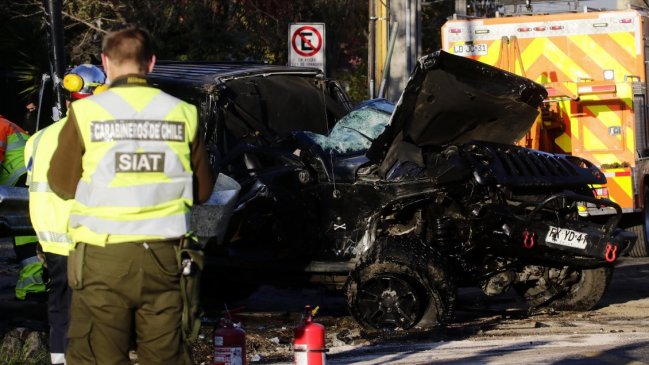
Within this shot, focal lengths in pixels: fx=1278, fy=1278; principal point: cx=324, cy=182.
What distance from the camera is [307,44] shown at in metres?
17.4

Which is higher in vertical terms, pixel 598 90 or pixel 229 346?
pixel 598 90

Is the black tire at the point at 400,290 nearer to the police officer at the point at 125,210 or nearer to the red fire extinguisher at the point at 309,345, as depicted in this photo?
the red fire extinguisher at the point at 309,345

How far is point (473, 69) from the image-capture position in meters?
9.10

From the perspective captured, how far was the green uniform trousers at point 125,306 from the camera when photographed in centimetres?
458

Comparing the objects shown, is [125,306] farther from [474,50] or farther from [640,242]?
[640,242]

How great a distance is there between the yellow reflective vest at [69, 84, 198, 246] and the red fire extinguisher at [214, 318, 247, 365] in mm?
1230

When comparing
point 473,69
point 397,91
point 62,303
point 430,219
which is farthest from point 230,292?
point 397,91

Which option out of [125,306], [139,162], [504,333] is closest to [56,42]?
[504,333]

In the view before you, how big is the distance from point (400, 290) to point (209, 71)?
2890 millimetres

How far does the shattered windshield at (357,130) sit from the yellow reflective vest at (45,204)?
10.8 feet

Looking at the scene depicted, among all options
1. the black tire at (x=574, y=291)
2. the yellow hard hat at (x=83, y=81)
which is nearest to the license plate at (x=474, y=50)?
the black tire at (x=574, y=291)

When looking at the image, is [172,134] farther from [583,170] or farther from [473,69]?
[583,170]

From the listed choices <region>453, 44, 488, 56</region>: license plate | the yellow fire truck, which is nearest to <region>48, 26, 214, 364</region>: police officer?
the yellow fire truck

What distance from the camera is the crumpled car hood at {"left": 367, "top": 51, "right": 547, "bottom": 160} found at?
29.7 feet
